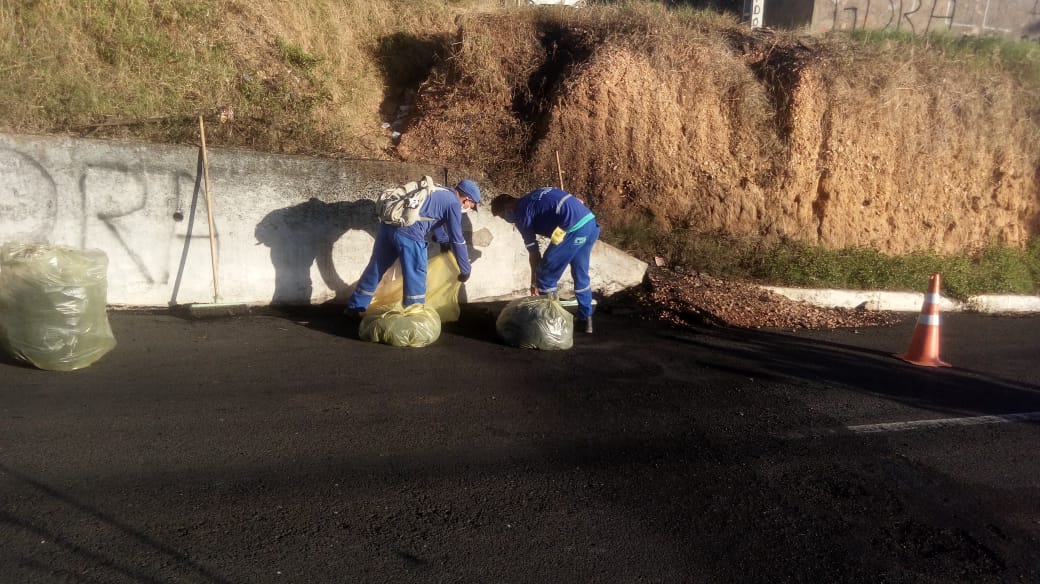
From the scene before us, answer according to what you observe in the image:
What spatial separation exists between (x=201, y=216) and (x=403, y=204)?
235 cm

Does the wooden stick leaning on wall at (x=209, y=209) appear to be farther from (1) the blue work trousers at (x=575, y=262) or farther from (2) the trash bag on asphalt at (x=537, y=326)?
(1) the blue work trousers at (x=575, y=262)

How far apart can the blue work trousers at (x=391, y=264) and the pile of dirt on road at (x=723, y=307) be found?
270 centimetres

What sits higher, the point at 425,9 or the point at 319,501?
the point at 425,9

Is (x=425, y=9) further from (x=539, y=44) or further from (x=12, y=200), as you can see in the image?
Answer: (x=12, y=200)

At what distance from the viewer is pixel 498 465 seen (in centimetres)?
454

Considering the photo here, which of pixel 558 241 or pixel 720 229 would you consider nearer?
pixel 558 241

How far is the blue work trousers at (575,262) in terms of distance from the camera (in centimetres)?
737

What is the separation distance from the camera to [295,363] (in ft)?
20.3

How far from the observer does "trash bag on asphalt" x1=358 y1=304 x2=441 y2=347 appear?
6.72m

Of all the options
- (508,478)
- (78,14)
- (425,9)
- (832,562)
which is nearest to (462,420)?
(508,478)

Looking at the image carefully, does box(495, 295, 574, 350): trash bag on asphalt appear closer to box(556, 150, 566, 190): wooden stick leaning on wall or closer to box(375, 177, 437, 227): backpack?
box(375, 177, 437, 227): backpack

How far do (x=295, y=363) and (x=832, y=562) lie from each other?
4.36 metres

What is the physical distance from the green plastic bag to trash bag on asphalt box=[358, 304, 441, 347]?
227cm

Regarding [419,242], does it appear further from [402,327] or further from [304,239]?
[304,239]
